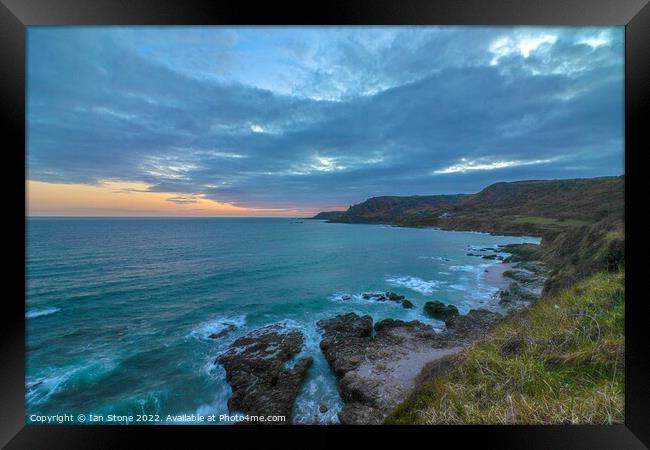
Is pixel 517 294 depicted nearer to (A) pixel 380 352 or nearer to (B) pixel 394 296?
(B) pixel 394 296

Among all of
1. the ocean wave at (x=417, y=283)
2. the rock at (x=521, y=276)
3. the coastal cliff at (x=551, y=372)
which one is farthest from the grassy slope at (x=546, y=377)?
the rock at (x=521, y=276)

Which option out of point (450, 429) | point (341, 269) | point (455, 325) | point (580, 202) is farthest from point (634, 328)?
point (580, 202)

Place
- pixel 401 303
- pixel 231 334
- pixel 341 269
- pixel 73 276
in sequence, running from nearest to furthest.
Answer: pixel 231 334
pixel 401 303
pixel 73 276
pixel 341 269

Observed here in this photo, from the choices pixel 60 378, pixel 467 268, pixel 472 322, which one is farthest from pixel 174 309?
pixel 467 268

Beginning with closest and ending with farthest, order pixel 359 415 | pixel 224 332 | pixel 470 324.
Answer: pixel 359 415
pixel 224 332
pixel 470 324

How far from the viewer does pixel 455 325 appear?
7414 millimetres

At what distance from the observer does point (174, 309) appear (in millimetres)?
8695

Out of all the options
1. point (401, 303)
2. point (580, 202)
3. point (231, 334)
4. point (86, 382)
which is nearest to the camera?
point (86, 382)

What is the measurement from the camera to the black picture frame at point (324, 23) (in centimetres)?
151

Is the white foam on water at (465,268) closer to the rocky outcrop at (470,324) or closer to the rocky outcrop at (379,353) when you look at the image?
the rocky outcrop at (470,324)

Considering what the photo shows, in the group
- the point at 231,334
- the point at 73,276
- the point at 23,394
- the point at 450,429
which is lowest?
the point at 231,334

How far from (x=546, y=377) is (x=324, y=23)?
3.65 metres

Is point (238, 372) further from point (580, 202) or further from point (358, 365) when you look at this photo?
point (580, 202)

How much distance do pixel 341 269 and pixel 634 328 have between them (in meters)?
14.4
